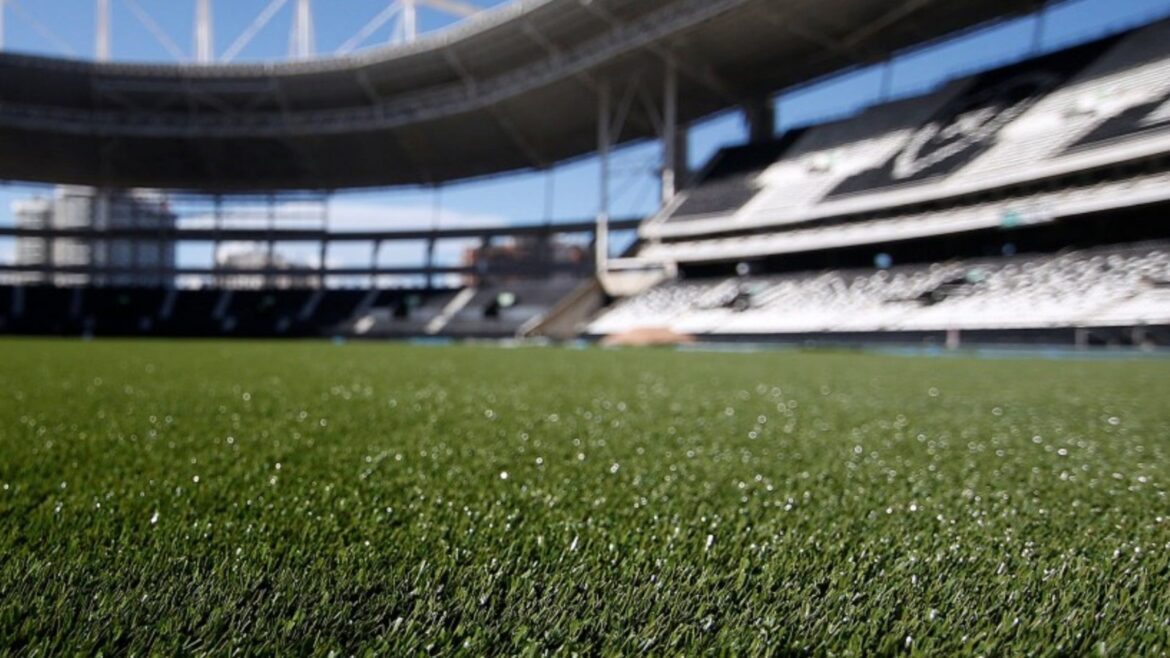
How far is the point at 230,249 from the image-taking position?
33438mm

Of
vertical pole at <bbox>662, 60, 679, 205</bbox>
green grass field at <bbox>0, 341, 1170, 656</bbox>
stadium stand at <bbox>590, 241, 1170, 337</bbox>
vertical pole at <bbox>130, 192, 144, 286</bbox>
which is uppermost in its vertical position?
vertical pole at <bbox>662, 60, 679, 205</bbox>

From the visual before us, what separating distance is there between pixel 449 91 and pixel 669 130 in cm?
892

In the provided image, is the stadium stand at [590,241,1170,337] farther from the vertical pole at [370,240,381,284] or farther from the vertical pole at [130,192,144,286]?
the vertical pole at [130,192,144,286]

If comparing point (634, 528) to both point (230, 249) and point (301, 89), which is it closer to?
point (301, 89)

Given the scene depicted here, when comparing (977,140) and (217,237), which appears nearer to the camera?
(977,140)

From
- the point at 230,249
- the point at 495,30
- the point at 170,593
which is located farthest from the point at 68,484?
the point at 230,249

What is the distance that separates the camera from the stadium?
2.48 feet

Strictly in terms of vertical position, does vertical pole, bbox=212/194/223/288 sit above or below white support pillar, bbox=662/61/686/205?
below

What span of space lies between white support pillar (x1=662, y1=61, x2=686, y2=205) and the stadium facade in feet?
0.37

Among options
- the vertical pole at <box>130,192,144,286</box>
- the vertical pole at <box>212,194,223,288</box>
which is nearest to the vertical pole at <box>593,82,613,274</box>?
the vertical pole at <box>212,194,223,288</box>

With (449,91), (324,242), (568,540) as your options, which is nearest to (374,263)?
(324,242)

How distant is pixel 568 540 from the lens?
0.96 meters

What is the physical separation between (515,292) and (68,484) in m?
27.7

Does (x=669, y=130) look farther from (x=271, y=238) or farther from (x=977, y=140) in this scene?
(x=271, y=238)
